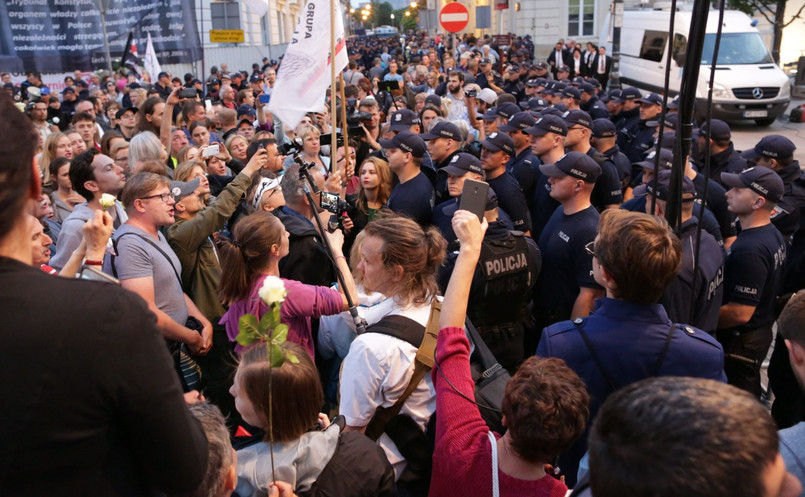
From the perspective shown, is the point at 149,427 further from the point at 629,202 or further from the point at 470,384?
the point at 629,202

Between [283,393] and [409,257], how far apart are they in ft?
3.17

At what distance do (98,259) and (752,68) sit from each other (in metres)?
19.3

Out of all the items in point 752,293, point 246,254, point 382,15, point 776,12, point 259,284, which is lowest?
point 752,293

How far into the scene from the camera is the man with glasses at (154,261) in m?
3.73

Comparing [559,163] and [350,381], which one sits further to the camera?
[559,163]

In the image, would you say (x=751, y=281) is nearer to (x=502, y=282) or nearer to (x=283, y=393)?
(x=502, y=282)

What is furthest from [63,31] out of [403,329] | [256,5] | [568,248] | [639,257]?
[639,257]

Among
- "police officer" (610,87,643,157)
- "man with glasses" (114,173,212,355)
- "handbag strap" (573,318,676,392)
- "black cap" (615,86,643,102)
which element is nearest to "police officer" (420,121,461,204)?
"man with glasses" (114,173,212,355)

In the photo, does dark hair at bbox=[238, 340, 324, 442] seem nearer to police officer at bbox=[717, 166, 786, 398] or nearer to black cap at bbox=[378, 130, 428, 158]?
police officer at bbox=[717, 166, 786, 398]

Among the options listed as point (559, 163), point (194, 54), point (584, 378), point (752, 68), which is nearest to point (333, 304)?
point (584, 378)

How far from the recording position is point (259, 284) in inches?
136

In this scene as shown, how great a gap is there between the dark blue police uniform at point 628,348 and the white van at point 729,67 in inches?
556

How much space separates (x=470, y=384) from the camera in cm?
213

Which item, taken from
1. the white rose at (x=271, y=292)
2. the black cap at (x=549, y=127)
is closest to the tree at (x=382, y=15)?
the black cap at (x=549, y=127)
